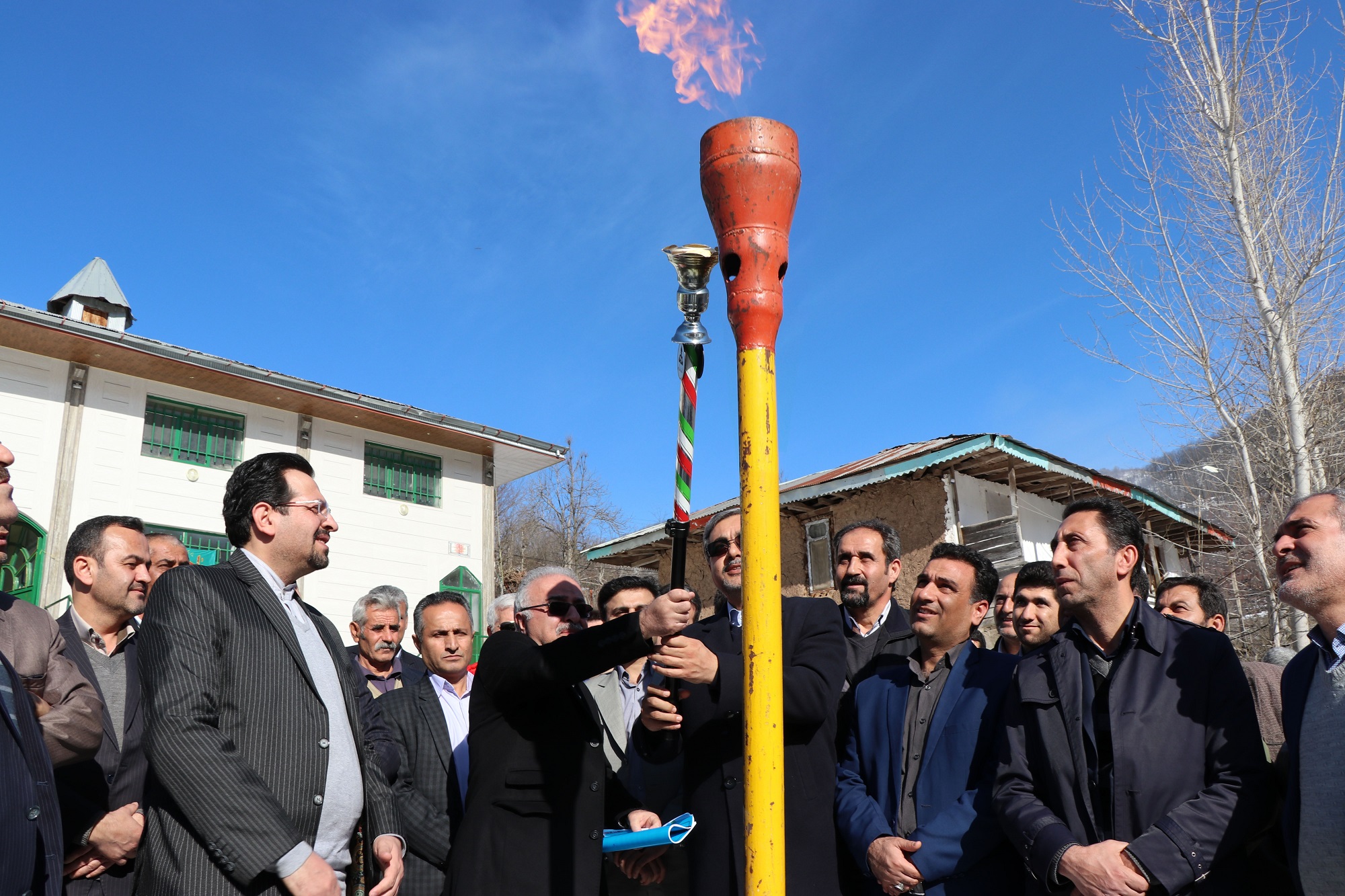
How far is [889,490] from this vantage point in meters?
17.9

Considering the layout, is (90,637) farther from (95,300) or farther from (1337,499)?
(95,300)

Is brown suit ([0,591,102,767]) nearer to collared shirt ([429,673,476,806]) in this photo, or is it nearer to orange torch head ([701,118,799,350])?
collared shirt ([429,673,476,806])

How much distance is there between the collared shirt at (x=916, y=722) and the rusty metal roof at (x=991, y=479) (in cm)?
1073

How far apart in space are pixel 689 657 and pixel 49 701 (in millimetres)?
2330

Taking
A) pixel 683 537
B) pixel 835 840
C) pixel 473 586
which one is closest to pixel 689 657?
pixel 683 537

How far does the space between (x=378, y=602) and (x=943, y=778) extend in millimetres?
4283

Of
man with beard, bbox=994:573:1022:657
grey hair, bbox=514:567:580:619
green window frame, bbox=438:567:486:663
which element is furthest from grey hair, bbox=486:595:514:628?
green window frame, bbox=438:567:486:663

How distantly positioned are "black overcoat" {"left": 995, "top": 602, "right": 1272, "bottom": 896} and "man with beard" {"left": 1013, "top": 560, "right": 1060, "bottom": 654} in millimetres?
1905

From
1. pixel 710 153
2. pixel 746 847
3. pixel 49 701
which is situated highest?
pixel 710 153

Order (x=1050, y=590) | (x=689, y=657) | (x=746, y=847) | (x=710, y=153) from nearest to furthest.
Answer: (x=746, y=847)
(x=710, y=153)
(x=689, y=657)
(x=1050, y=590)

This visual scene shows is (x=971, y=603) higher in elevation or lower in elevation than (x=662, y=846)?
higher

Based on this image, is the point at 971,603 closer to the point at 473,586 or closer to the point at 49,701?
the point at 49,701

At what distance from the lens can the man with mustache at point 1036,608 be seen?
5.54 meters

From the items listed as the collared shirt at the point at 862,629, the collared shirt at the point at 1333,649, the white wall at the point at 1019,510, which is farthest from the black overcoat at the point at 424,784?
the white wall at the point at 1019,510
